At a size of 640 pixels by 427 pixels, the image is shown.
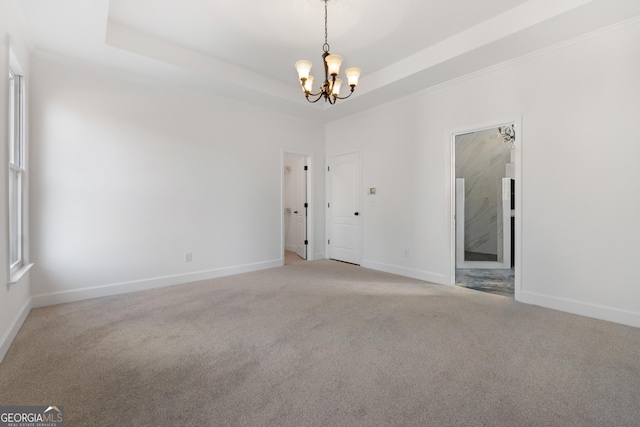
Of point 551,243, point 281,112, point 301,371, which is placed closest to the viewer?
point 301,371

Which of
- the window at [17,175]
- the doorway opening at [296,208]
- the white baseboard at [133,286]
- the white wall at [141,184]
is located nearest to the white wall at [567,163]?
the doorway opening at [296,208]

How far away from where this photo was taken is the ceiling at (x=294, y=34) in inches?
110

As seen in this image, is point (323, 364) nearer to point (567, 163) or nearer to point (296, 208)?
point (567, 163)

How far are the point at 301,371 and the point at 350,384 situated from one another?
35 centimetres

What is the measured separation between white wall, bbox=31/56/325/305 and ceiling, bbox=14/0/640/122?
39cm

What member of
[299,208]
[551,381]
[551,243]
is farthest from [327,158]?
[551,381]

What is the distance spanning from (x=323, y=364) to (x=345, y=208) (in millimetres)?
3925

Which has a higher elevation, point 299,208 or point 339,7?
point 339,7

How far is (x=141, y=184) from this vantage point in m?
3.97

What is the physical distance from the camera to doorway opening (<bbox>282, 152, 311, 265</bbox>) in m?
6.07

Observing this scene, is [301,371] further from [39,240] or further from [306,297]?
[39,240]

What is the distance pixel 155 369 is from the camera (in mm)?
2072

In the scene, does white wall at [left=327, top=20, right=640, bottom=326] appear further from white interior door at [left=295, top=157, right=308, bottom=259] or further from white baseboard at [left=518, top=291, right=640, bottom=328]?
white interior door at [left=295, top=157, right=308, bottom=259]

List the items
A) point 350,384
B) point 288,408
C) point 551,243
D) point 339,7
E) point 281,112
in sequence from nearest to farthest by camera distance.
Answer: point 288,408
point 350,384
point 339,7
point 551,243
point 281,112
